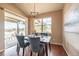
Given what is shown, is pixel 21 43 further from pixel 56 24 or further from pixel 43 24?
pixel 56 24

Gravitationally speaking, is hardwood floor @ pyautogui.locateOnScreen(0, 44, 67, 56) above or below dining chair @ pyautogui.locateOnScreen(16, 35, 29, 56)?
below

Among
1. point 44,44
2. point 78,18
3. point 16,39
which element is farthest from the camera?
point 44,44

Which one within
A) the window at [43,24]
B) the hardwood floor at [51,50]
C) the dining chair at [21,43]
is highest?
the window at [43,24]

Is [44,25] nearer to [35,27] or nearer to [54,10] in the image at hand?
[35,27]

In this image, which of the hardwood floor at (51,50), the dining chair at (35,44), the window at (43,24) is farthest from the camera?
the dining chair at (35,44)

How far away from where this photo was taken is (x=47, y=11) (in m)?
2.24

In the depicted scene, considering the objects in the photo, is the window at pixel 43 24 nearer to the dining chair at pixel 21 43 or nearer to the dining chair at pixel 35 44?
the dining chair at pixel 35 44

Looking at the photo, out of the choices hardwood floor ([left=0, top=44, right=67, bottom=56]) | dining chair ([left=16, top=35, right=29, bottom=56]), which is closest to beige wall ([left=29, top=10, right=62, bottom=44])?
hardwood floor ([left=0, top=44, right=67, bottom=56])

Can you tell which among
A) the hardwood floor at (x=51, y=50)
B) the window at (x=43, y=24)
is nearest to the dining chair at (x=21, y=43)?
the hardwood floor at (x=51, y=50)

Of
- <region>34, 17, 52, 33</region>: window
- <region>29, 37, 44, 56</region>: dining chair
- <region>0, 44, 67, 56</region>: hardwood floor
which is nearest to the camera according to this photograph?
<region>0, 44, 67, 56</region>: hardwood floor

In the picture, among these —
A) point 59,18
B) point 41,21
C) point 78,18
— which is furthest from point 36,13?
point 78,18

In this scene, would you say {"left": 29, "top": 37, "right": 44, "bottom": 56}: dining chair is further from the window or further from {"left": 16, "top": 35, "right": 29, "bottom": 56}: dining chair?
the window

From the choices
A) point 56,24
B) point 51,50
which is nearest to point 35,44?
point 51,50

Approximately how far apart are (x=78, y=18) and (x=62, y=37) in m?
0.80
